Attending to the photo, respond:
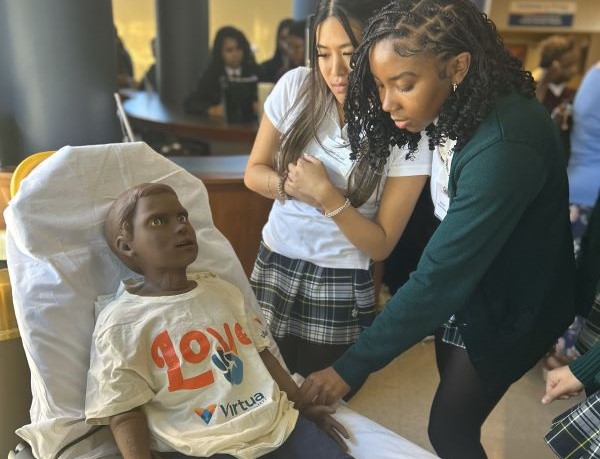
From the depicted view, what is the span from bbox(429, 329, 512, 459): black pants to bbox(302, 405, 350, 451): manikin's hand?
244 mm

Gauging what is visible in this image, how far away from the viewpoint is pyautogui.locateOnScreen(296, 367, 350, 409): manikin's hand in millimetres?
1119

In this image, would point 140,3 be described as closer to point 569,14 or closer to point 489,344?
point 569,14

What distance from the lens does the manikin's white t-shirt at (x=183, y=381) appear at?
1.03 m

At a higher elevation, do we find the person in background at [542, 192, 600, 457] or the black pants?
the person in background at [542, 192, 600, 457]

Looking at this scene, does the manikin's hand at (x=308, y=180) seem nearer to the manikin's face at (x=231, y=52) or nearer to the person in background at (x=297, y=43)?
the person in background at (x=297, y=43)

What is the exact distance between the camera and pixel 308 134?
4.47 feet

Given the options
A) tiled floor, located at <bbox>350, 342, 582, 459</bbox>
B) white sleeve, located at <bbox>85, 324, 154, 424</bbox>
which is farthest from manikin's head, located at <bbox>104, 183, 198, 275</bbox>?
tiled floor, located at <bbox>350, 342, 582, 459</bbox>

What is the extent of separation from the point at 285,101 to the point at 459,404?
842mm

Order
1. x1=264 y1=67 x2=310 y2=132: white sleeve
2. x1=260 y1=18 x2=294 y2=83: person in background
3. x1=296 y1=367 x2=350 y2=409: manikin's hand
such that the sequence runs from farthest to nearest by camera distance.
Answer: x1=260 y1=18 x2=294 y2=83: person in background, x1=264 y1=67 x2=310 y2=132: white sleeve, x1=296 y1=367 x2=350 y2=409: manikin's hand

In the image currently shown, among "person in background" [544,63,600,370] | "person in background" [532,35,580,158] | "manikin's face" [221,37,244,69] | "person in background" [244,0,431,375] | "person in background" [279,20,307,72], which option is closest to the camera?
"person in background" [244,0,431,375]

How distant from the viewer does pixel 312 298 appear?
148cm

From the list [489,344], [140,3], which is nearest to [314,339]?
[489,344]

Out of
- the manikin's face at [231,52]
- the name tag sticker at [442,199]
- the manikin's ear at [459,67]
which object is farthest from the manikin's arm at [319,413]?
the manikin's face at [231,52]

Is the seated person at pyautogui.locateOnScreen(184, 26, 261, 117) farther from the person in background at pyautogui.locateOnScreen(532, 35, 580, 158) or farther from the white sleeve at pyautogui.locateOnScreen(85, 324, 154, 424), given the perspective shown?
the white sleeve at pyautogui.locateOnScreen(85, 324, 154, 424)
